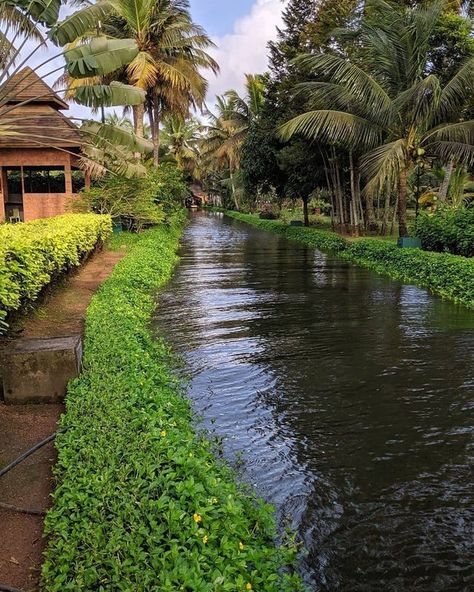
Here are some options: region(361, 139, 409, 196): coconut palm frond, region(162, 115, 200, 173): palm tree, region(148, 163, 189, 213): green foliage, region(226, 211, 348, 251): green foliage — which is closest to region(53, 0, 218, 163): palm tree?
region(148, 163, 189, 213): green foliage

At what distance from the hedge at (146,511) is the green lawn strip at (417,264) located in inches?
324

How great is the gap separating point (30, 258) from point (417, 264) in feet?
33.0

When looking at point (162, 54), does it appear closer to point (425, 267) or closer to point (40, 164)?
point (40, 164)

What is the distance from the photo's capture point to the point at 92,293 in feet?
36.8

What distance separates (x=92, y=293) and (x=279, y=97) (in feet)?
59.1

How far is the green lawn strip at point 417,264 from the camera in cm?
1197

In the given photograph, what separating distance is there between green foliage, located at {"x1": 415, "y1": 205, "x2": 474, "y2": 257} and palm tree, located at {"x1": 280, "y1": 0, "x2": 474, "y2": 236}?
3.38 ft

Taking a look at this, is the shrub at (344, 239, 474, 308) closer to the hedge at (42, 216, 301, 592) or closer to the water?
the water

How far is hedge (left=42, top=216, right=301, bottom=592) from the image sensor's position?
9.45 feet

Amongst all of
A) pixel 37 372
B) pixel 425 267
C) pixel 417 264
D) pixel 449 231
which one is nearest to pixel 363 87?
pixel 449 231

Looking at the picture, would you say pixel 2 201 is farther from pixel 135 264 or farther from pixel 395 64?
pixel 395 64

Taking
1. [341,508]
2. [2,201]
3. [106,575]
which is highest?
[2,201]

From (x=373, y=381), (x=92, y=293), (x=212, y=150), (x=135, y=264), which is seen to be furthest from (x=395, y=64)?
(x=212, y=150)

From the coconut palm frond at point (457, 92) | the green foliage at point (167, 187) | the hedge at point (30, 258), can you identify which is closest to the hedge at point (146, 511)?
the hedge at point (30, 258)
